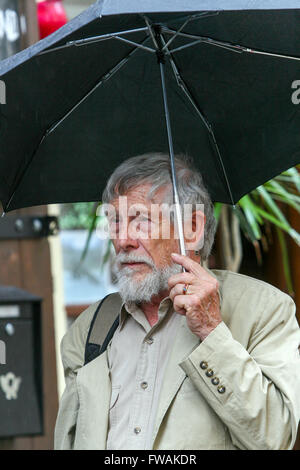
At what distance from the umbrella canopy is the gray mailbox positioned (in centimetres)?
158

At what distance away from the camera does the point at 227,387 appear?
8.71 feet

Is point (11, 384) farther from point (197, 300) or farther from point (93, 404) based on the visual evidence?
point (197, 300)

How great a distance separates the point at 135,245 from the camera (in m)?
3.08

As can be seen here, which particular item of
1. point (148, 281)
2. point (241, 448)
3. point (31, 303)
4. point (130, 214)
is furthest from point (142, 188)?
point (31, 303)

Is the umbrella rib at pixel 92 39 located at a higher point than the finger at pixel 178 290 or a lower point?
higher

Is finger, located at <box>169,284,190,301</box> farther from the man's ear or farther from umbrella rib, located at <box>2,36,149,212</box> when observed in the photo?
umbrella rib, located at <box>2,36,149,212</box>

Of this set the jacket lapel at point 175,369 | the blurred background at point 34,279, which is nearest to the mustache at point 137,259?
the jacket lapel at point 175,369

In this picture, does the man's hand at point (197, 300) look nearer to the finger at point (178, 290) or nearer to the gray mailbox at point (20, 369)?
the finger at point (178, 290)

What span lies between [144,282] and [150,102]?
770mm

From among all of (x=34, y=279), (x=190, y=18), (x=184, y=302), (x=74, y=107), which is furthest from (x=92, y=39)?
(x=34, y=279)

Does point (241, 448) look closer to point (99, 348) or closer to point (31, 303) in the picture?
point (99, 348)

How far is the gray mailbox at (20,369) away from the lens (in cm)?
493

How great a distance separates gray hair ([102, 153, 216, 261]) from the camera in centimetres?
316

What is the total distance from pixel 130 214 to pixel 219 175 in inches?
22.2
